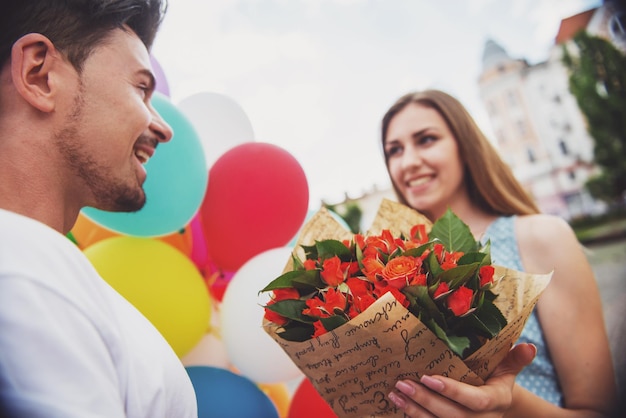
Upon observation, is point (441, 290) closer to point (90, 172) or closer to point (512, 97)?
point (90, 172)

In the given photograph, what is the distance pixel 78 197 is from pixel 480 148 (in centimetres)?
181

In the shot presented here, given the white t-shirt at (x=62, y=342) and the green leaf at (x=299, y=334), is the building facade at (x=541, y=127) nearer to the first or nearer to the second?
the green leaf at (x=299, y=334)

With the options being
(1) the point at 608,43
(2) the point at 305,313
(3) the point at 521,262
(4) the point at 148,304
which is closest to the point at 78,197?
(4) the point at 148,304

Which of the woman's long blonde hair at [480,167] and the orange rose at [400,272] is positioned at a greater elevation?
the woman's long blonde hair at [480,167]

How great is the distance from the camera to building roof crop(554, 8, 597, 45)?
73.7 feet

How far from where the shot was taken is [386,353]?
784mm

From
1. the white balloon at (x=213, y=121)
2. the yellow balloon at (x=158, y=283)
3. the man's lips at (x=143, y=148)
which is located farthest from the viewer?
the white balloon at (x=213, y=121)

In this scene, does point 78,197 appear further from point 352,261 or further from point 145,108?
point 352,261

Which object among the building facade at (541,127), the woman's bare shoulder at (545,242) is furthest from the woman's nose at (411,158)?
the building facade at (541,127)

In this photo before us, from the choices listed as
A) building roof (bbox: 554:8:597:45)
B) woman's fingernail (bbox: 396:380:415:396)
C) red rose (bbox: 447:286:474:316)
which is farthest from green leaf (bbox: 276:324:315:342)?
building roof (bbox: 554:8:597:45)

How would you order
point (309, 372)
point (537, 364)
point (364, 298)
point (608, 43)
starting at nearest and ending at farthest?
point (364, 298)
point (309, 372)
point (537, 364)
point (608, 43)

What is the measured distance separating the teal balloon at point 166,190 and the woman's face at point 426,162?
1.09m

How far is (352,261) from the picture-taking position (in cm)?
96

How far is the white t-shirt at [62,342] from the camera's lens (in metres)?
0.53
